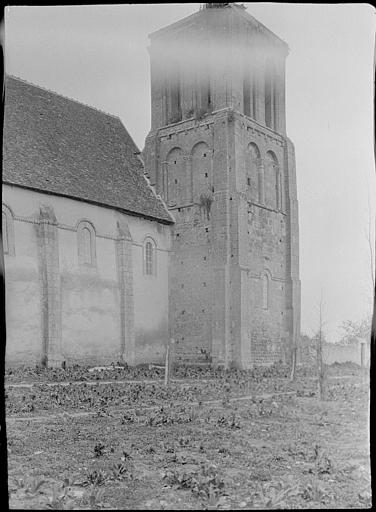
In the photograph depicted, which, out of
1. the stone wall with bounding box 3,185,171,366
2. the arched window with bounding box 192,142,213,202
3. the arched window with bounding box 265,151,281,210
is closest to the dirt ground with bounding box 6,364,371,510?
the stone wall with bounding box 3,185,171,366

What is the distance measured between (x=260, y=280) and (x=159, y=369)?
2.09 metres

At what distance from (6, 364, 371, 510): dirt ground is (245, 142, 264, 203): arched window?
2712 millimetres

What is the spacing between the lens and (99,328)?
8352 mm

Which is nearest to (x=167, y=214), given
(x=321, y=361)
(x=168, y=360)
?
(x=168, y=360)

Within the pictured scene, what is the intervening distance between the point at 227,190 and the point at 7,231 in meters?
3.41

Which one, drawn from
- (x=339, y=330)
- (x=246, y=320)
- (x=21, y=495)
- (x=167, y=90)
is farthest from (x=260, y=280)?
(x=21, y=495)

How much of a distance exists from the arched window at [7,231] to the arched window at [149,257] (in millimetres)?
1981

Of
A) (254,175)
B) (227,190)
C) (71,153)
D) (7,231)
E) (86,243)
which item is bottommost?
(86,243)

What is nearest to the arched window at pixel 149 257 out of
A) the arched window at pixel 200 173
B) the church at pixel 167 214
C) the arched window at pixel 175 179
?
the church at pixel 167 214

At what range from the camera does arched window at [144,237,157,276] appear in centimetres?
892

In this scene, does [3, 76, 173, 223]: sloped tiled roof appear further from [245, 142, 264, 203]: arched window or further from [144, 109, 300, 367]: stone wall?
[245, 142, 264, 203]: arched window

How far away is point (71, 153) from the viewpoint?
9.05 meters

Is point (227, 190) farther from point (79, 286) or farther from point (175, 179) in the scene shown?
point (79, 286)

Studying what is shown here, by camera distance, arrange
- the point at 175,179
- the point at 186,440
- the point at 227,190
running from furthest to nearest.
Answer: the point at 175,179 < the point at 227,190 < the point at 186,440
